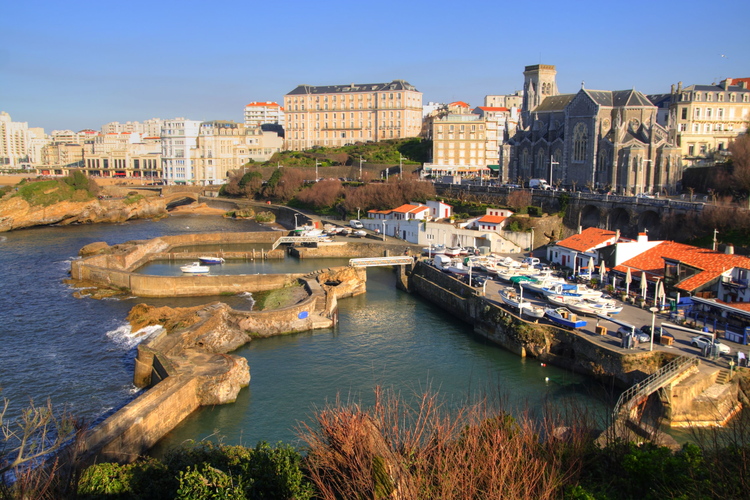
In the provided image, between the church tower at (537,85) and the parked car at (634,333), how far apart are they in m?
47.2

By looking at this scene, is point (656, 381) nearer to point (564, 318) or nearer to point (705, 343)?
point (705, 343)

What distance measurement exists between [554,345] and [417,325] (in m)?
7.61

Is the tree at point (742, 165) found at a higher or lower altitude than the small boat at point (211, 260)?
higher

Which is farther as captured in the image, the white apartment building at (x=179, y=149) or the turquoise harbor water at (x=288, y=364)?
the white apartment building at (x=179, y=149)

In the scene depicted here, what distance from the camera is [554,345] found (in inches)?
954


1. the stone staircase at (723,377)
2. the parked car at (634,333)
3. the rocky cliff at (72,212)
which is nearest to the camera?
the stone staircase at (723,377)

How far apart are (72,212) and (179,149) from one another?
39763 millimetres

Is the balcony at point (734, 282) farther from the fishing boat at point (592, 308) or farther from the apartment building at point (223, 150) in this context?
the apartment building at point (223, 150)

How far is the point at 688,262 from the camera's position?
28312 mm

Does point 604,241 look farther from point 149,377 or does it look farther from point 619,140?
point 149,377

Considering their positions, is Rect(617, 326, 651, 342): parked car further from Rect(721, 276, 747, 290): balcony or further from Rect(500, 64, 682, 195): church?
Rect(500, 64, 682, 195): church

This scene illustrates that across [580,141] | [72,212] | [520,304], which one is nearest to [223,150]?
[72,212]

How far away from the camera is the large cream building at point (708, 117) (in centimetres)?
5516

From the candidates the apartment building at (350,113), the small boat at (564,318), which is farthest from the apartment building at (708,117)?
the apartment building at (350,113)
